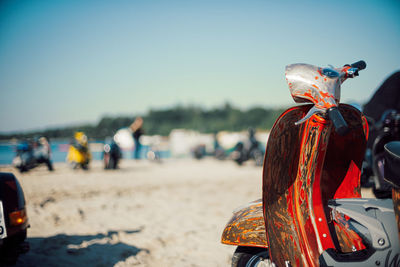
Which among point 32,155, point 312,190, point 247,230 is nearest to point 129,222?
point 247,230

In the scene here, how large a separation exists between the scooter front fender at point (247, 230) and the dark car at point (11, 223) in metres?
1.66

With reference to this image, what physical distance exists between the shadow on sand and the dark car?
0.41m

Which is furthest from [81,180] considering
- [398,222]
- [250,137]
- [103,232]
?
[398,222]

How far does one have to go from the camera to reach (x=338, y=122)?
126 cm

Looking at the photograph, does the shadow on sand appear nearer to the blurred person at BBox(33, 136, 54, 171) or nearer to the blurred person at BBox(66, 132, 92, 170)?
the blurred person at BBox(33, 136, 54, 171)

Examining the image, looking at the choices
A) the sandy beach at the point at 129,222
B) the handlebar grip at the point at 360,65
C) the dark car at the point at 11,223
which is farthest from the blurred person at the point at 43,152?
the handlebar grip at the point at 360,65

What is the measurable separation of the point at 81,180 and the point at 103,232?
14.6ft

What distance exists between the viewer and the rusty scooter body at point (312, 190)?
1.49m

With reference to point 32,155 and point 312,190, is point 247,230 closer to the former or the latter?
point 312,190

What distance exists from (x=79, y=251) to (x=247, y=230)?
1.99 m

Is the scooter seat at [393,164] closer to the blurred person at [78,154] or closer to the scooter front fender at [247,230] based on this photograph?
the scooter front fender at [247,230]

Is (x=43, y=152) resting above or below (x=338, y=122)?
below

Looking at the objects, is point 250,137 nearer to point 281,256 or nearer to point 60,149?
point 281,256

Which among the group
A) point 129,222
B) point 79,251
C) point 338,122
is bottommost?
point 129,222
